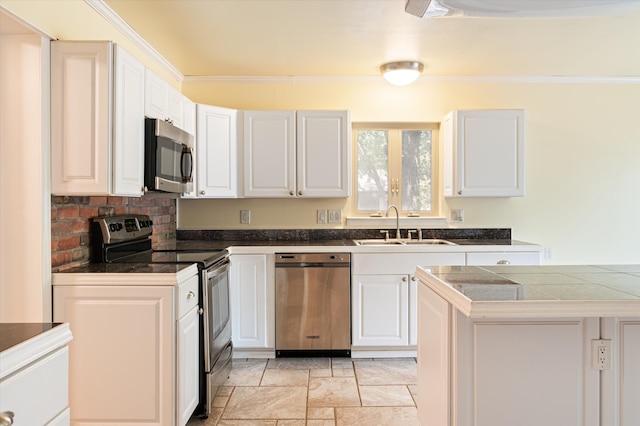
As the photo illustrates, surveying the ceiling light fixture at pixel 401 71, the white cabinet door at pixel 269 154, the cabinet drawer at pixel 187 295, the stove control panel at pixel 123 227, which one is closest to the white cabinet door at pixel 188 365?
the cabinet drawer at pixel 187 295

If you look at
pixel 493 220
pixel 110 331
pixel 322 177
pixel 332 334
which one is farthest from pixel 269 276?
pixel 493 220

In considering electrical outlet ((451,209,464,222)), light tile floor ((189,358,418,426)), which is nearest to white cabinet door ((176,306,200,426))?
light tile floor ((189,358,418,426))

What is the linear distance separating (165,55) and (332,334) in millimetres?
2570

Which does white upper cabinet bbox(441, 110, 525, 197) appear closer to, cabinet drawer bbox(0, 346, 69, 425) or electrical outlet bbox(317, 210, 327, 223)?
electrical outlet bbox(317, 210, 327, 223)

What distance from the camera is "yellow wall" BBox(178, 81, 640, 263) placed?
3.86 metres

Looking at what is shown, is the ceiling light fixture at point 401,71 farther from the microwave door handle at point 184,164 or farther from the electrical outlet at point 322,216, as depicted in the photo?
the microwave door handle at point 184,164

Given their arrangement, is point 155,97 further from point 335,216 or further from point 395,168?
point 395,168

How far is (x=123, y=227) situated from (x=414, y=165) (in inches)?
102

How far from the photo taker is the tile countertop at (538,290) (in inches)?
51.0

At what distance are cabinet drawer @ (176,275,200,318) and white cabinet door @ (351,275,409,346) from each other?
1358 millimetres

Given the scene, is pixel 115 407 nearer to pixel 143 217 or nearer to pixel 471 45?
pixel 143 217

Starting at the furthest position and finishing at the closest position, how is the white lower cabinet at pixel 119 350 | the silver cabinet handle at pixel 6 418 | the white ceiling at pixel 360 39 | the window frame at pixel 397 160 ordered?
the window frame at pixel 397 160 → the white ceiling at pixel 360 39 → the white lower cabinet at pixel 119 350 → the silver cabinet handle at pixel 6 418

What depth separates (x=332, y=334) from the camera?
10.7 ft

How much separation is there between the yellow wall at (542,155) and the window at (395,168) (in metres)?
0.15
